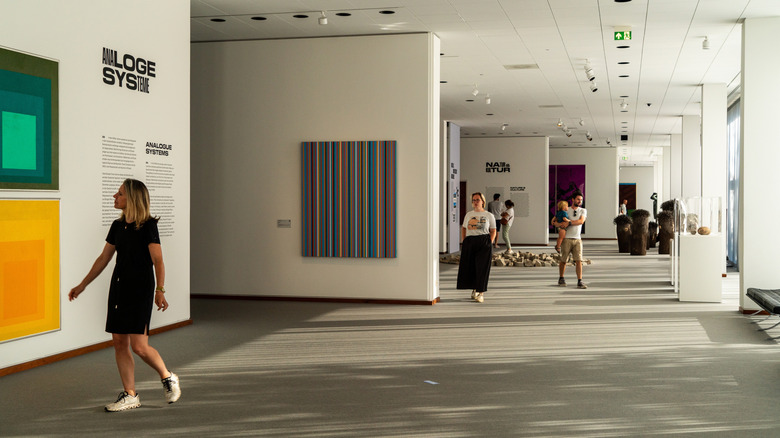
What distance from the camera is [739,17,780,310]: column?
988cm

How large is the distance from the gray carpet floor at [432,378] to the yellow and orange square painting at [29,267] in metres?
0.41

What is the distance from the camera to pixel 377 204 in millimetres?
11055

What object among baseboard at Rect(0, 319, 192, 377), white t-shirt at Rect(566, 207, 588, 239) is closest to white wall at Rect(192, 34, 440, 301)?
white t-shirt at Rect(566, 207, 588, 239)

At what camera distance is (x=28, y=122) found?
257 inches

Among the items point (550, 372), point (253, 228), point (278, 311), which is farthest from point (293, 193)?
point (550, 372)

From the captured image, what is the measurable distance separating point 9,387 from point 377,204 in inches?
235

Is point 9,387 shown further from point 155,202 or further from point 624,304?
point 624,304

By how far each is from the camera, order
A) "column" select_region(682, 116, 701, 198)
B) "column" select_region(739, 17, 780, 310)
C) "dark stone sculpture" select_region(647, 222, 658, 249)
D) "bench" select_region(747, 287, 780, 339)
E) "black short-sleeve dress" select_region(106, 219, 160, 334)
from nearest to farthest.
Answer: "black short-sleeve dress" select_region(106, 219, 160, 334), "bench" select_region(747, 287, 780, 339), "column" select_region(739, 17, 780, 310), "column" select_region(682, 116, 701, 198), "dark stone sculpture" select_region(647, 222, 658, 249)

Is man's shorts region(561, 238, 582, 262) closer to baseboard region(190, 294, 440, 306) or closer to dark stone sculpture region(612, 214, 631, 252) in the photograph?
baseboard region(190, 294, 440, 306)

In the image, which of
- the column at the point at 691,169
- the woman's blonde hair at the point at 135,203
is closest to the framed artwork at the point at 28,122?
the woman's blonde hair at the point at 135,203

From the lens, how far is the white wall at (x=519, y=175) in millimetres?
27109

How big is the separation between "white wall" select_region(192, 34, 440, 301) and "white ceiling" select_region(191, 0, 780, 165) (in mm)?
395

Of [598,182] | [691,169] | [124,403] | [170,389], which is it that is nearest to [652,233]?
[691,169]

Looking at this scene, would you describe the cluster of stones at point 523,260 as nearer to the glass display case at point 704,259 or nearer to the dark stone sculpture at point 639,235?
the dark stone sculpture at point 639,235
